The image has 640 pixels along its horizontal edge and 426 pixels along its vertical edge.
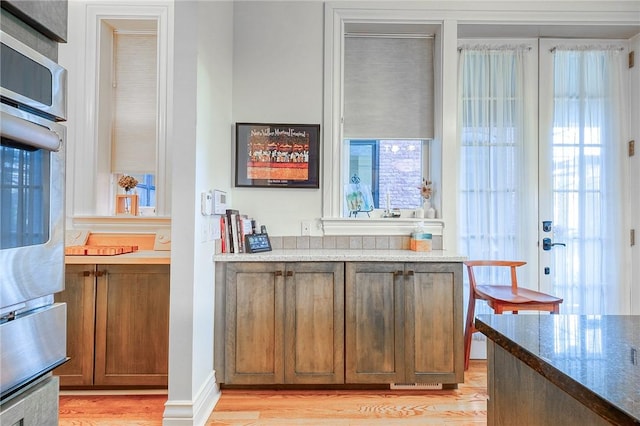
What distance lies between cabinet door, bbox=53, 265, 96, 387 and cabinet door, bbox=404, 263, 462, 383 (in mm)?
1995

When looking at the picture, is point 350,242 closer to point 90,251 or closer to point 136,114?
point 90,251

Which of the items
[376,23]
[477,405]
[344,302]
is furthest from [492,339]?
[376,23]

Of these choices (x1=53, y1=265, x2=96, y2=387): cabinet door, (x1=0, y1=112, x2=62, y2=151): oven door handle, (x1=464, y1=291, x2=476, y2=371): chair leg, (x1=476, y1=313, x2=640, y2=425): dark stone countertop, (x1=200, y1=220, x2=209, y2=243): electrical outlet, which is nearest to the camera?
(x1=476, y1=313, x2=640, y2=425): dark stone countertop

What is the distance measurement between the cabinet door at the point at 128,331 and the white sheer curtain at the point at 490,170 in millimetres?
2322

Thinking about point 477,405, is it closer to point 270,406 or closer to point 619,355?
point 270,406

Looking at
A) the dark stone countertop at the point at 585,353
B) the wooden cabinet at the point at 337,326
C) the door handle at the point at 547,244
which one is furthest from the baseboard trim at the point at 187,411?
the door handle at the point at 547,244

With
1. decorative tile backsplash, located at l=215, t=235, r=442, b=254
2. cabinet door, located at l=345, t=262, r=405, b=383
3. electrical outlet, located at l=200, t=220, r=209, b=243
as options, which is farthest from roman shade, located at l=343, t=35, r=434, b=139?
electrical outlet, located at l=200, t=220, r=209, b=243

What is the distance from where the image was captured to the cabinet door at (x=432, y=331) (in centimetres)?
227

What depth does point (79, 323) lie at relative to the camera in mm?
2217

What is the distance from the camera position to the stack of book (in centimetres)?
238

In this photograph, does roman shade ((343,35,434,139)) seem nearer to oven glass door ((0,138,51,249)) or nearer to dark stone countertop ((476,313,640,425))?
dark stone countertop ((476,313,640,425))

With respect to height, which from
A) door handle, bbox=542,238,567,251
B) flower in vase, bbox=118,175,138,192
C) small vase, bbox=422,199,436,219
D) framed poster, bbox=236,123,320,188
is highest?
framed poster, bbox=236,123,320,188

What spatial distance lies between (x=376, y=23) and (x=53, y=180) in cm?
259

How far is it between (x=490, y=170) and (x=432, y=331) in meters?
1.41
